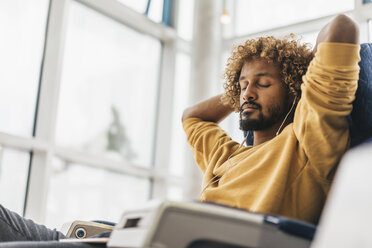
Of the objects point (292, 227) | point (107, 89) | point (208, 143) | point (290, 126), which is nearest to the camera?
point (292, 227)

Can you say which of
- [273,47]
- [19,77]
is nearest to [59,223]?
[19,77]

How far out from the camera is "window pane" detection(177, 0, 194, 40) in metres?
4.15

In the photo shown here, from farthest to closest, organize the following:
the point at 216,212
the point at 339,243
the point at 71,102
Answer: the point at 71,102, the point at 216,212, the point at 339,243

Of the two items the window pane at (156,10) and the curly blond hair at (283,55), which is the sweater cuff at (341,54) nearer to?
the curly blond hair at (283,55)

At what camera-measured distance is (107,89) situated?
3697mm

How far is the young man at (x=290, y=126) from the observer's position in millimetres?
1332

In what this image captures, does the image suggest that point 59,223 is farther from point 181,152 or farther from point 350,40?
→ point 350,40

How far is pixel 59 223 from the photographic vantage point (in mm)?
3295

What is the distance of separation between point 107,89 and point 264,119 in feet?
7.06

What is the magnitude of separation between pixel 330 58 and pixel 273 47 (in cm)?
50

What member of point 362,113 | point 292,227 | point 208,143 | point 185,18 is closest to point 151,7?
point 185,18

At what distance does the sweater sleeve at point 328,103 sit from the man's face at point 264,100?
0.33 metres

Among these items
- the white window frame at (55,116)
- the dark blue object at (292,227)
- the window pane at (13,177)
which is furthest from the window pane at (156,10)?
the dark blue object at (292,227)

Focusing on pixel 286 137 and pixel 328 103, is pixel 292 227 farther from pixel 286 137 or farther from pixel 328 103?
pixel 286 137
